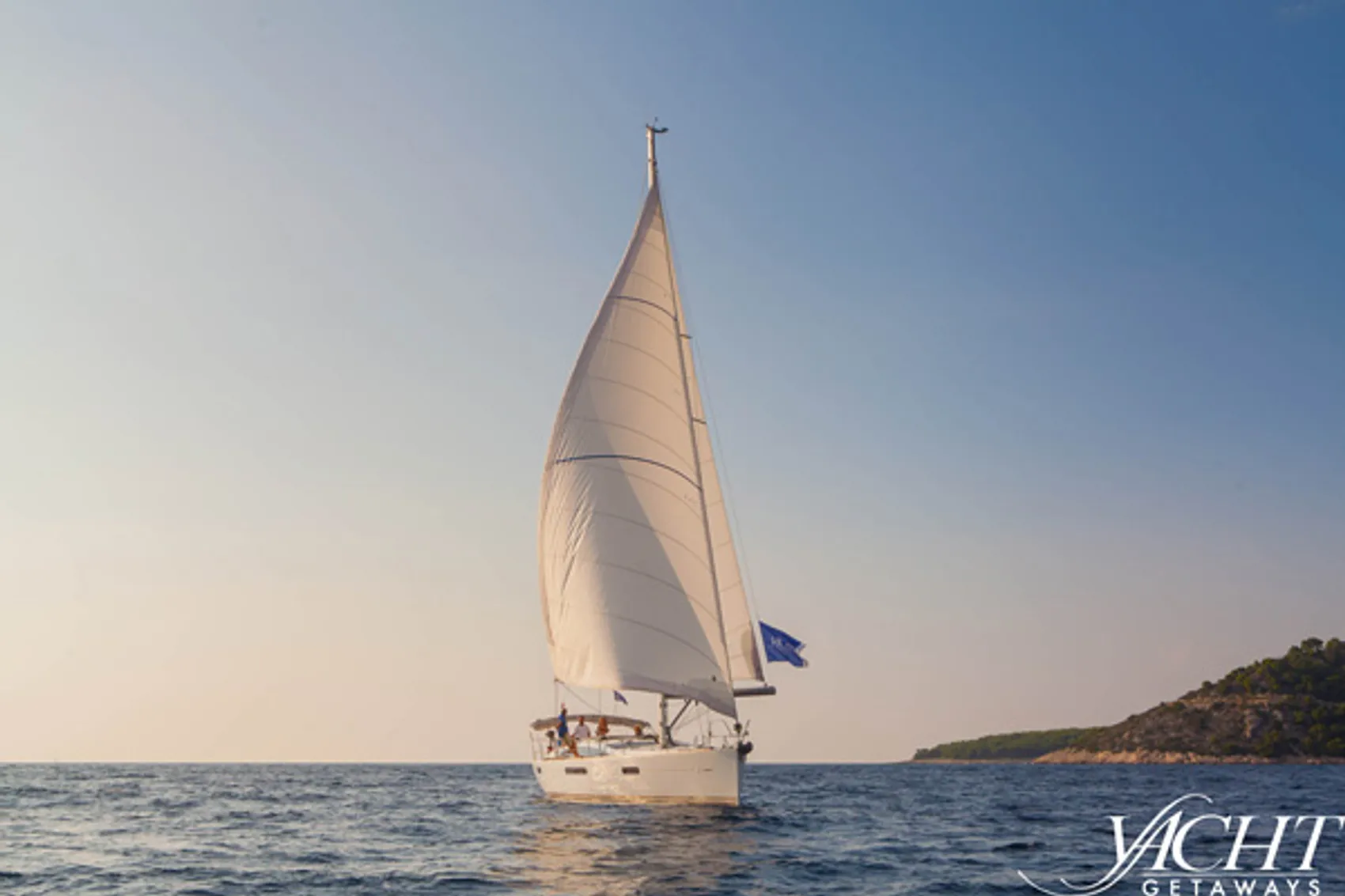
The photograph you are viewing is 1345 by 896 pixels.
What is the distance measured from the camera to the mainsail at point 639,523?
37844 millimetres

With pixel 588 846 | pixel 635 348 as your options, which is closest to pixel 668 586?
pixel 635 348

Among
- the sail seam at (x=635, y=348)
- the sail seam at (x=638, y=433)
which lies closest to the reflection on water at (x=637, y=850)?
the sail seam at (x=638, y=433)

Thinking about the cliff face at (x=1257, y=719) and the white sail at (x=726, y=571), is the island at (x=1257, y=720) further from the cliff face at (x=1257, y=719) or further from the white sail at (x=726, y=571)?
the white sail at (x=726, y=571)

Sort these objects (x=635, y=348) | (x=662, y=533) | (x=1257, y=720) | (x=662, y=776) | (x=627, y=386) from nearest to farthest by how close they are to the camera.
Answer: (x=662, y=776) < (x=662, y=533) < (x=627, y=386) < (x=635, y=348) < (x=1257, y=720)

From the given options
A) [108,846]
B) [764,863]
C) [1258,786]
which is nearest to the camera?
[764,863]

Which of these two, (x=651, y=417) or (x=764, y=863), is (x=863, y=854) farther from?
(x=651, y=417)

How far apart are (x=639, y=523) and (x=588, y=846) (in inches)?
486

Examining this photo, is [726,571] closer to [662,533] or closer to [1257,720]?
[662,533]

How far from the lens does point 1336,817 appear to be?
40.4 m

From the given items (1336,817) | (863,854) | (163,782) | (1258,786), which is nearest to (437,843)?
(863,854)

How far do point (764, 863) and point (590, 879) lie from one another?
4.59 metres

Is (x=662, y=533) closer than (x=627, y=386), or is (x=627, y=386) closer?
(x=662, y=533)

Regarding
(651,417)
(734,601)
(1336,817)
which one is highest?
(651,417)

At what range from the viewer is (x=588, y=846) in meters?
28.8
